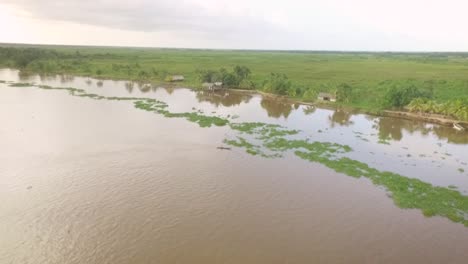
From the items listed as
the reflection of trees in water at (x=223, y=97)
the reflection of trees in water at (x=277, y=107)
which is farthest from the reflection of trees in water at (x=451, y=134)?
the reflection of trees in water at (x=223, y=97)

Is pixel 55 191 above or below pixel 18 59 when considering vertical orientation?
below

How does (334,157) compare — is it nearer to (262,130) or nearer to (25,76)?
(262,130)

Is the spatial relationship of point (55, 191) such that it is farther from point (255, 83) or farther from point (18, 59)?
point (18, 59)

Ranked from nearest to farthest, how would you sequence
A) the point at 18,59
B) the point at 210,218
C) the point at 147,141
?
the point at 210,218
the point at 147,141
the point at 18,59

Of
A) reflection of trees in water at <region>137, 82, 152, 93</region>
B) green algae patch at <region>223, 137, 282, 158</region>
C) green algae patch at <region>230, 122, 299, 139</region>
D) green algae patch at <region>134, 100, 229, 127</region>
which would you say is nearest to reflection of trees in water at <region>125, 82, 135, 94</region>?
reflection of trees in water at <region>137, 82, 152, 93</region>

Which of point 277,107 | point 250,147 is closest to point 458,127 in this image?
point 277,107

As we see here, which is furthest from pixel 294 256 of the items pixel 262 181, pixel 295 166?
pixel 295 166

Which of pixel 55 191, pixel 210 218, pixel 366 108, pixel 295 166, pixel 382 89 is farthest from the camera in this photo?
pixel 382 89

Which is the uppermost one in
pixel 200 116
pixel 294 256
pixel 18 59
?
pixel 18 59

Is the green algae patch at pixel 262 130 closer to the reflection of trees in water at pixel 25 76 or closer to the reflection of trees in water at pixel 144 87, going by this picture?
the reflection of trees in water at pixel 144 87
